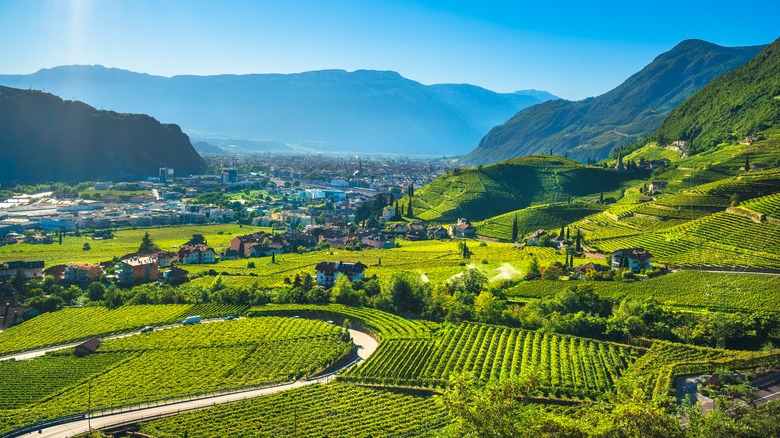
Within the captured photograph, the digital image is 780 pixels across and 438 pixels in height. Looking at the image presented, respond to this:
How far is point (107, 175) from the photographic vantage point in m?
182

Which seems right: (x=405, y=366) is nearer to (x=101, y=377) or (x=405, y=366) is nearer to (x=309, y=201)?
(x=101, y=377)

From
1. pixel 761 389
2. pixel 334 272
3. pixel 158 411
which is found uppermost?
pixel 761 389

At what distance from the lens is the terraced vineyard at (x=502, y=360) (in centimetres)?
3288

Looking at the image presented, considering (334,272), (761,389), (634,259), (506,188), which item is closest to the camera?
(761,389)

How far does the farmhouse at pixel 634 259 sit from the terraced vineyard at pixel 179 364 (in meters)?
30.5

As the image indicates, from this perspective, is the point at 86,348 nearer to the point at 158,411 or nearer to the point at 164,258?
the point at 158,411

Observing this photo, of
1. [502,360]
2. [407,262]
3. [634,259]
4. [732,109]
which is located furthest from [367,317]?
[732,109]

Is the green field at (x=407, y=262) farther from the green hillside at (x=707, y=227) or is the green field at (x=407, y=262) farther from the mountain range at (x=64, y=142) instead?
the mountain range at (x=64, y=142)

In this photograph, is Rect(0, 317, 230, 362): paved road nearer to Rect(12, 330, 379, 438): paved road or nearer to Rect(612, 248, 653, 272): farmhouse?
Rect(12, 330, 379, 438): paved road

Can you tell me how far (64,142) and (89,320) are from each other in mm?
151423

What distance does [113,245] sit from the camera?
9088cm

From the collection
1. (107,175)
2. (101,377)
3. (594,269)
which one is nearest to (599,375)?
(594,269)

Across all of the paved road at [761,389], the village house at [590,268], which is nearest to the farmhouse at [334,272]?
the village house at [590,268]

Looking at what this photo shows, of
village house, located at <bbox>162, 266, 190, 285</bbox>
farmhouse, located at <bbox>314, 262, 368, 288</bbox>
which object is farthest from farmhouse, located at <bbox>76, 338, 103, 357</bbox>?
farmhouse, located at <bbox>314, 262, 368, 288</bbox>
